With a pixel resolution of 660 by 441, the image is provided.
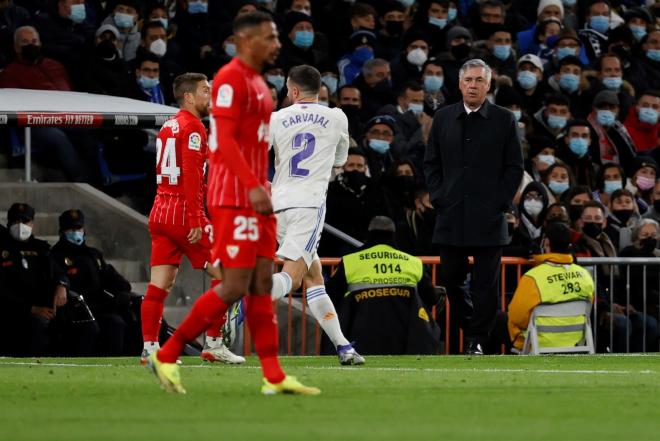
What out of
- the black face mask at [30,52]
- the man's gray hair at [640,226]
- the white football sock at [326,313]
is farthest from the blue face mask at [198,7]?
the white football sock at [326,313]

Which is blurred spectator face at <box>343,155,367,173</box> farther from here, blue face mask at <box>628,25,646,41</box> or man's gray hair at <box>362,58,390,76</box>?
blue face mask at <box>628,25,646,41</box>

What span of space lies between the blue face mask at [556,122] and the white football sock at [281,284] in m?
9.96

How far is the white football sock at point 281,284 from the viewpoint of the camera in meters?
12.1

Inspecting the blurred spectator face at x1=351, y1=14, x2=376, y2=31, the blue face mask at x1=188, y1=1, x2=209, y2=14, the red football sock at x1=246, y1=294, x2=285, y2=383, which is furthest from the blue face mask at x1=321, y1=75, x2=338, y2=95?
the red football sock at x1=246, y1=294, x2=285, y2=383

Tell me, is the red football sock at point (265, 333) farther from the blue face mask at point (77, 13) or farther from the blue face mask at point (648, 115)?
the blue face mask at point (648, 115)

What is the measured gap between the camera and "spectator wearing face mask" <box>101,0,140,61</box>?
1997 centimetres

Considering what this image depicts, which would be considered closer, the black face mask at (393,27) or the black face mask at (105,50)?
the black face mask at (105,50)

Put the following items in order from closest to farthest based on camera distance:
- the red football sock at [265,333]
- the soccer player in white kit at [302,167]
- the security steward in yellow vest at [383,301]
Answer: the red football sock at [265,333] < the soccer player in white kit at [302,167] < the security steward in yellow vest at [383,301]

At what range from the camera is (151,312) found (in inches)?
502

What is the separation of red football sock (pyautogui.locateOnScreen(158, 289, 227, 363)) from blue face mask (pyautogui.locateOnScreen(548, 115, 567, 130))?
12.9 m

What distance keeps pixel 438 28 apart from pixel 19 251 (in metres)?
8.68

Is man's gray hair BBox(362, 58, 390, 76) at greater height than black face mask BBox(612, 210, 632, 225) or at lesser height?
greater

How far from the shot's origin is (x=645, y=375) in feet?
Answer: 37.4

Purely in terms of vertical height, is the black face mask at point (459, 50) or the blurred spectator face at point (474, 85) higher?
the black face mask at point (459, 50)
